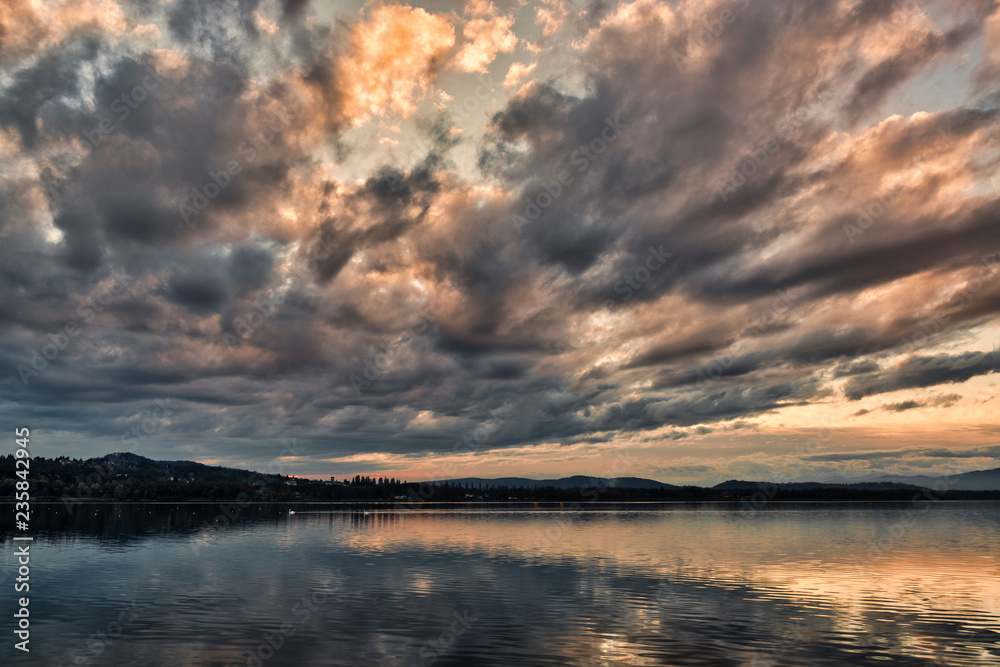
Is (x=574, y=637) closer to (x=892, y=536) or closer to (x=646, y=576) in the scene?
(x=646, y=576)

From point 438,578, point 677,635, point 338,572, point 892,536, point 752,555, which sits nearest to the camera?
point 677,635

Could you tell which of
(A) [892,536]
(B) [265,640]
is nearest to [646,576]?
(B) [265,640]

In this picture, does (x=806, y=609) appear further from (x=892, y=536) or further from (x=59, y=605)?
(x=892, y=536)

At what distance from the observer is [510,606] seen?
50469 millimetres

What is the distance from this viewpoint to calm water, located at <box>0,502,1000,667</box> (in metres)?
35.9

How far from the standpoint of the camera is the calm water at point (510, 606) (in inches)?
1415

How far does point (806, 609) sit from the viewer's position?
1944 inches

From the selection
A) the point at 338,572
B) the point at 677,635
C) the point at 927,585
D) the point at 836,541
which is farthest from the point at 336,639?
the point at 836,541

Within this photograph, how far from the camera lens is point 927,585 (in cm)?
6128

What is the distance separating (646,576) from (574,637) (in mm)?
30655

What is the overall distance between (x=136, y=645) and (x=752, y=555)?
80.4 metres

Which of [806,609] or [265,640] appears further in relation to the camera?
[806,609]

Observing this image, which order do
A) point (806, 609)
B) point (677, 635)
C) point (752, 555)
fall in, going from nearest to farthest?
point (677, 635) → point (806, 609) → point (752, 555)

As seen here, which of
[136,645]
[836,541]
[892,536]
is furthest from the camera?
[892,536]
